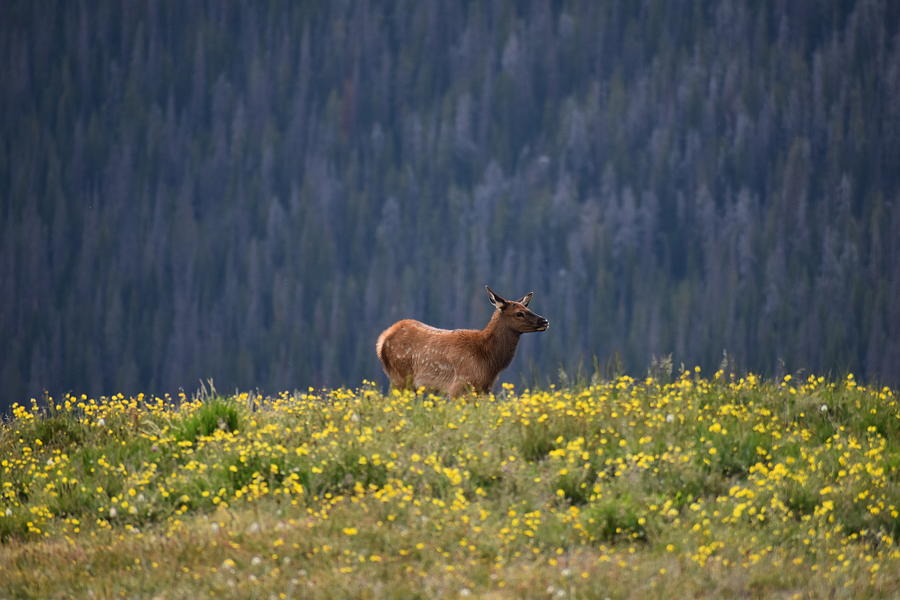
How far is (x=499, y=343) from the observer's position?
1752 cm

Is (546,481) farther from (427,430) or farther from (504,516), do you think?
(427,430)

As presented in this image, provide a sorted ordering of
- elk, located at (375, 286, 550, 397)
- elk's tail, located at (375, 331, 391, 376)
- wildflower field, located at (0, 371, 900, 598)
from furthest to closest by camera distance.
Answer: elk's tail, located at (375, 331, 391, 376), elk, located at (375, 286, 550, 397), wildflower field, located at (0, 371, 900, 598)

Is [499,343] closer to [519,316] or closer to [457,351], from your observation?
[519,316]

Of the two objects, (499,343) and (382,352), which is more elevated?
(499,343)

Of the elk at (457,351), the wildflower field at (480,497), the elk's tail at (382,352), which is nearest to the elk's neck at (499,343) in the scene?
the elk at (457,351)

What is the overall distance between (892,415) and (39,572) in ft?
27.5

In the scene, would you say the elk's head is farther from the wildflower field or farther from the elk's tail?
the wildflower field

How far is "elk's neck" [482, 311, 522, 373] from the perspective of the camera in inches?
689

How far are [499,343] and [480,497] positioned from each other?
18.9 feet

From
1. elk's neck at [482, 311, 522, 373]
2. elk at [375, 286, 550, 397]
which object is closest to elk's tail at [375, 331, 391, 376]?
elk at [375, 286, 550, 397]

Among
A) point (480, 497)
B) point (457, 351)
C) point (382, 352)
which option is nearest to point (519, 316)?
point (457, 351)

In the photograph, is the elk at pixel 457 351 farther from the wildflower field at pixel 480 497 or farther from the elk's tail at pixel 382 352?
the wildflower field at pixel 480 497

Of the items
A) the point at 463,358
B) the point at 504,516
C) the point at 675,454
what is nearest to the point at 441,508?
the point at 504,516

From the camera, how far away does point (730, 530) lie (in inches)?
443
